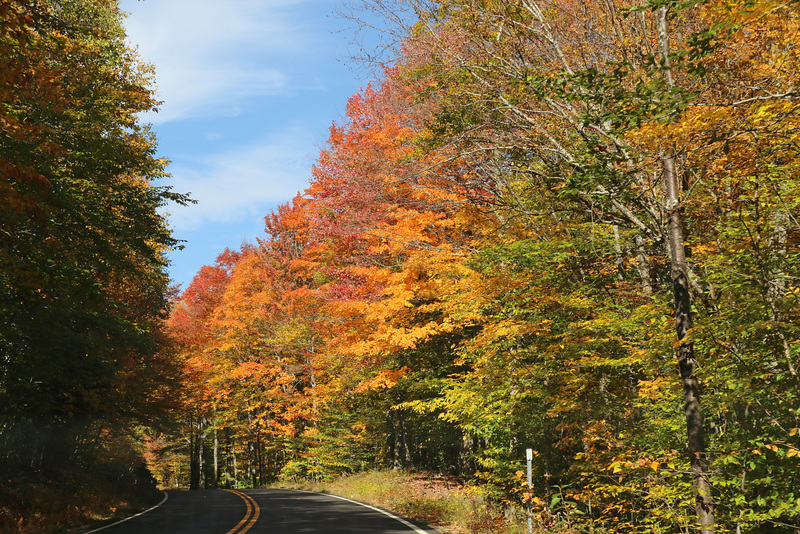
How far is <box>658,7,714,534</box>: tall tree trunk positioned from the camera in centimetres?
727

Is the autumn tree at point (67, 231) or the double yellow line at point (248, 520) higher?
the autumn tree at point (67, 231)

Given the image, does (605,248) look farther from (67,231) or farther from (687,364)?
(67,231)

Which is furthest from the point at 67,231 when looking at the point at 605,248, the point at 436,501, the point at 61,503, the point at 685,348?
the point at 685,348

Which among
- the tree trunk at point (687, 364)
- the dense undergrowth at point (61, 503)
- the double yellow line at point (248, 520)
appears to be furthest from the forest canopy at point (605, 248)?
the dense undergrowth at point (61, 503)

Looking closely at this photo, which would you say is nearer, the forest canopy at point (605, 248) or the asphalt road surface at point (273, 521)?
the forest canopy at point (605, 248)

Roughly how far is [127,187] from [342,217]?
663 cm

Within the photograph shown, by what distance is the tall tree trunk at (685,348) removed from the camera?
7.27 meters

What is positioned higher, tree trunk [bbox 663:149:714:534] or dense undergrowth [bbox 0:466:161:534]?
tree trunk [bbox 663:149:714:534]

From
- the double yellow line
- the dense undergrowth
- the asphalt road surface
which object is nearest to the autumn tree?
the dense undergrowth

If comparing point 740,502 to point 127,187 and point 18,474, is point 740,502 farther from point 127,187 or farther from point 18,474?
point 18,474

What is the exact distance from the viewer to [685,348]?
7.71 m

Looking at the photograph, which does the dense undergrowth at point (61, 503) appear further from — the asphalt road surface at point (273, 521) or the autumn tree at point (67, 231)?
the asphalt road surface at point (273, 521)

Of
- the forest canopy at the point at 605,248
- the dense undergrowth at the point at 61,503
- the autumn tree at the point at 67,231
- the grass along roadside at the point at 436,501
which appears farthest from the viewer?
the dense undergrowth at the point at 61,503

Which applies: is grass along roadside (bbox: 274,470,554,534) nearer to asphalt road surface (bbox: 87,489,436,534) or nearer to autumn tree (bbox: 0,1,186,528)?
asphalt road surface (bbox: 87,489,436,534)
